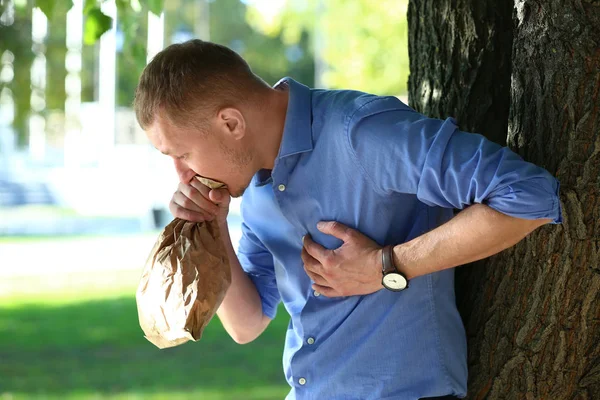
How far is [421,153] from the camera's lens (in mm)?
1950

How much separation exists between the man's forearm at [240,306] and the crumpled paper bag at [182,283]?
0.18m

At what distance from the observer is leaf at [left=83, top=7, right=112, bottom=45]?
11.3ft

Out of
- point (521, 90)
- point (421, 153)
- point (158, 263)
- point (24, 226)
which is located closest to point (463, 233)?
point (421, 153)

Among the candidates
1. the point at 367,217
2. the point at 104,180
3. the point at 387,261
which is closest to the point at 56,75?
the point at 367,217

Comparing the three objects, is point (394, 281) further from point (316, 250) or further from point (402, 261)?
point (316, 250)

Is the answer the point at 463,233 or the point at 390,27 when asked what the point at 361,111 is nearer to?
the point at 463,233

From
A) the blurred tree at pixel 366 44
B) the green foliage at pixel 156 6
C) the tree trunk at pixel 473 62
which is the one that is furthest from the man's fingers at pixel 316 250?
the blurred tree at pixel 366 44

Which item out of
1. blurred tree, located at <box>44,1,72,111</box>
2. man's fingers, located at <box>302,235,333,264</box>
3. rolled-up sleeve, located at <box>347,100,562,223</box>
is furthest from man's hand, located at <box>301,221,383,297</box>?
blurred tree, located at <box>44,1,72,111</box>

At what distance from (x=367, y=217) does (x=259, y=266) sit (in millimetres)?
594

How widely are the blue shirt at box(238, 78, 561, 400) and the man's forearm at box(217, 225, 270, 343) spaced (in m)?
0.18

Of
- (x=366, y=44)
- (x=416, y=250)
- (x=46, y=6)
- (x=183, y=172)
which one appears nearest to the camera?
(x=416, y=250)

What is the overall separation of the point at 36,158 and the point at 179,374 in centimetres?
2273

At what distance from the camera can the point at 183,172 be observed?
233 cm

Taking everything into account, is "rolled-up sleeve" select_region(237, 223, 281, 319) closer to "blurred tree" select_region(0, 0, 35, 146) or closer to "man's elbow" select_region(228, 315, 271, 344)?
"man's elbow" select_region(228, 315, 271, 344)
